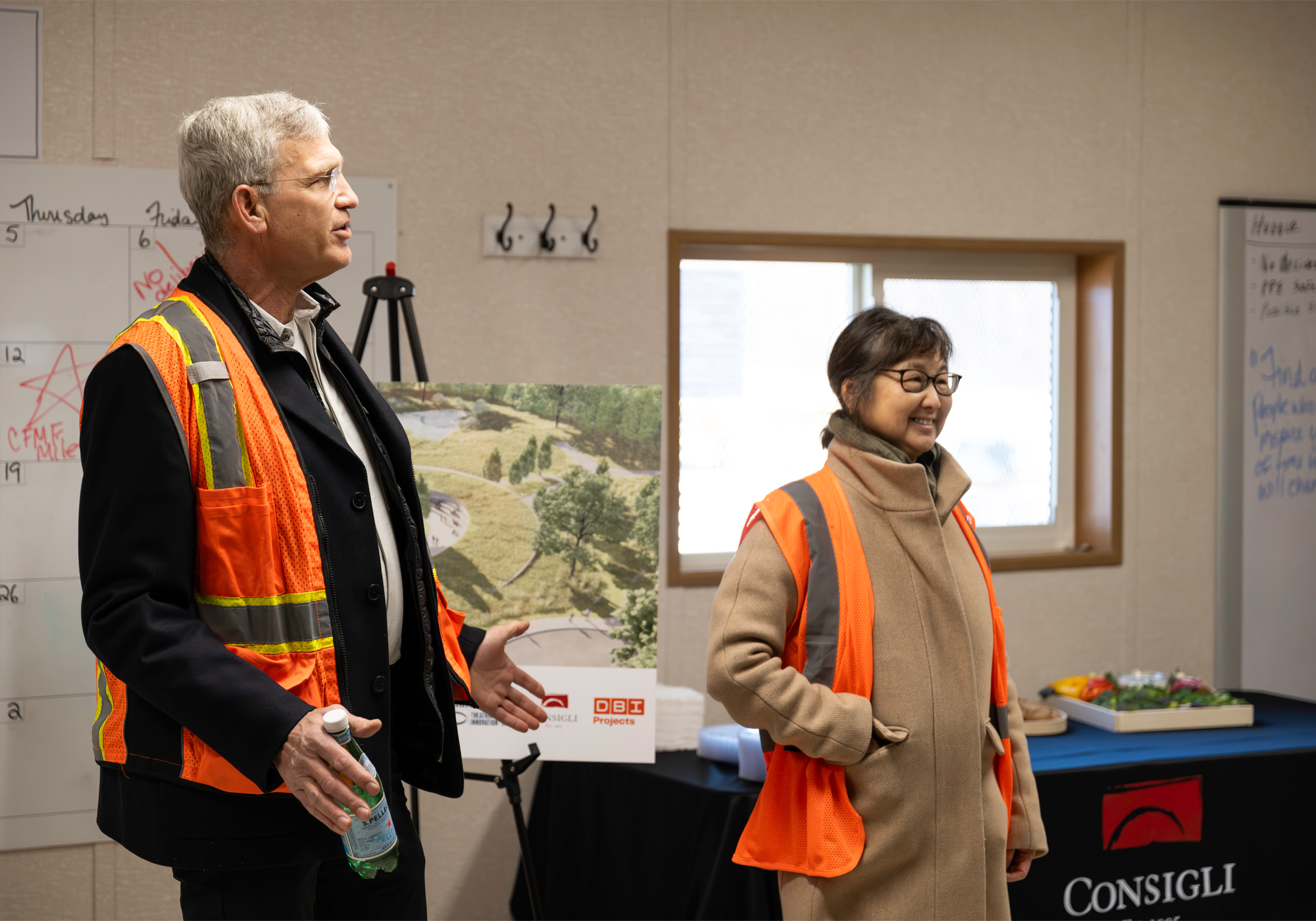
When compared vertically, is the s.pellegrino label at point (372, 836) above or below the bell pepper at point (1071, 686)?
above

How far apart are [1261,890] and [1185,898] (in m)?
0.22

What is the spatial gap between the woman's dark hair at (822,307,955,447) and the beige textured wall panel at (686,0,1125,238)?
1.21 m

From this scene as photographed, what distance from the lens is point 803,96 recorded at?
304 cm

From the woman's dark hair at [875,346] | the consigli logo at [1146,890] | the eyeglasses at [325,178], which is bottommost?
the consigli logo at [1146,890]

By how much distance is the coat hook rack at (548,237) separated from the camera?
2.87 meters

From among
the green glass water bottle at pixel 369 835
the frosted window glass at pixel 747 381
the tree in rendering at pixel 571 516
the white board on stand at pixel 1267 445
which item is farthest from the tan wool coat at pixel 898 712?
the white board on stand at pixel 1267 445

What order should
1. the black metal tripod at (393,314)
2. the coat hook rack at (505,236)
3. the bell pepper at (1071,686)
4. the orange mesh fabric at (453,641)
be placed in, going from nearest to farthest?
the orange mesh fabric at (453,641), the black metal tripod at (393,314), the coat hook rack at (505,236), the bell pepper at (1071,686)

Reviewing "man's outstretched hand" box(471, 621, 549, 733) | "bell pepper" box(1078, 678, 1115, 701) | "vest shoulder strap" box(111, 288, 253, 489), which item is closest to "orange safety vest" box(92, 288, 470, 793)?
"vest shoulder strap" box(111, 288, 253, 489)

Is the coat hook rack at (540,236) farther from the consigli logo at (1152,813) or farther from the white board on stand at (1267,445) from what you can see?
the white board on stand at (1267,445)

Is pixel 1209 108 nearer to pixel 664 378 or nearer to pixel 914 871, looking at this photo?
pixel 664 378

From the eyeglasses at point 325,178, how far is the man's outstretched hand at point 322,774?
582 mm

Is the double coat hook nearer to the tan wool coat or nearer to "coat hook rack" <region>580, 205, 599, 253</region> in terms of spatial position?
"coat hook rack" <region>580, 205, 599, 253</region>

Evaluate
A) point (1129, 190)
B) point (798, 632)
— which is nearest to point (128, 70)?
point (798, 632)

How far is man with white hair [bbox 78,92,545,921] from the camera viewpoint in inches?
40.2
